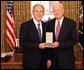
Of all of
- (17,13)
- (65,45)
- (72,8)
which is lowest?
(65,45)

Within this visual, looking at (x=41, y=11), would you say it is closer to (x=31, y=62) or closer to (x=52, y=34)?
(x=52, y=34)

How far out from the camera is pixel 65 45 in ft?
7.39

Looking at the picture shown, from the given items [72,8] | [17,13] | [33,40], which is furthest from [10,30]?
[33,40]

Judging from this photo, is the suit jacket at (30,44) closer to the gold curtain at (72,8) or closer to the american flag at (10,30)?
the american flag at (10,30)

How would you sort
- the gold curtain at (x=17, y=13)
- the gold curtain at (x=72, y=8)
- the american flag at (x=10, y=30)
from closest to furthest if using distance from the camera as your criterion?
1. the american flag at (x=10, y=30)
2. the gold curtain at (x=17, y=13)
3. the gold curtain at (x=72, y=8)

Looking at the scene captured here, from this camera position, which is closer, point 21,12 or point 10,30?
point 10,30

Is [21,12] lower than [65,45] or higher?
higher

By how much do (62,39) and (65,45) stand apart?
97 mm

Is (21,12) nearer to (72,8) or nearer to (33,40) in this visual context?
(72,8)

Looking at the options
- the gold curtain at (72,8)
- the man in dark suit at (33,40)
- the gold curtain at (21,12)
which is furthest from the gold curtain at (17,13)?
the man in dark suit at (33,40)

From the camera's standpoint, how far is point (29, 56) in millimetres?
2322

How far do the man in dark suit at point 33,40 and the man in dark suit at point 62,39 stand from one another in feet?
0.51

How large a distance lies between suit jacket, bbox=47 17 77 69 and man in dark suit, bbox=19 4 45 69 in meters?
0.17

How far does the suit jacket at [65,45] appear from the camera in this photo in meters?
2.27
